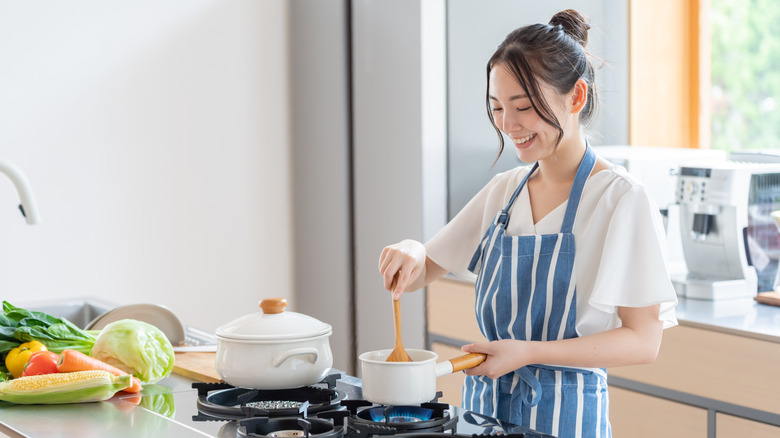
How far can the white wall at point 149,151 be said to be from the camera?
10.3ft

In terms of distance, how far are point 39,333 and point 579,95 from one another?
105cm

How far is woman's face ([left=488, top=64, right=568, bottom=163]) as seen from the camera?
1.48 meters

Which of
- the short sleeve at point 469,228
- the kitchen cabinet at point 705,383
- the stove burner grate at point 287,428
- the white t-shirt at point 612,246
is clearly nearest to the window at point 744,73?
the kitchen cabinet at point 705,383

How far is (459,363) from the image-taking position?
1279 mm

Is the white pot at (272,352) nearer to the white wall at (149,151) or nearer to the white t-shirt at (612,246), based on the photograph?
the white t-shirt at (612,246)

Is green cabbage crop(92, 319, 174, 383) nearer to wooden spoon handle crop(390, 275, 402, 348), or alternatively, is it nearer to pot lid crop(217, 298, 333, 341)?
pot lid crop(217, 298, 333, 341)

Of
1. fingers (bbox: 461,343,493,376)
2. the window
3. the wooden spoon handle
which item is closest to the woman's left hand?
fingers (bbox: 461,343,493,376)

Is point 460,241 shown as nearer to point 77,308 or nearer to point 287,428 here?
point 287,428

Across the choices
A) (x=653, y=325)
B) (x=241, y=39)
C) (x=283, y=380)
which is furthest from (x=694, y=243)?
(x=241, y=39)

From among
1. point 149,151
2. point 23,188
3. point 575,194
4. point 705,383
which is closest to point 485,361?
point 575,194

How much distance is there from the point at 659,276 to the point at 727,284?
1234 millimetres

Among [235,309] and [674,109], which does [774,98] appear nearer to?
[674,109]

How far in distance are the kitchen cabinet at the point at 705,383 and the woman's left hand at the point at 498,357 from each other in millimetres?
1021

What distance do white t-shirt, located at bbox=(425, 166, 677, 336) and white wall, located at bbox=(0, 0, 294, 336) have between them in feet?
6.85
